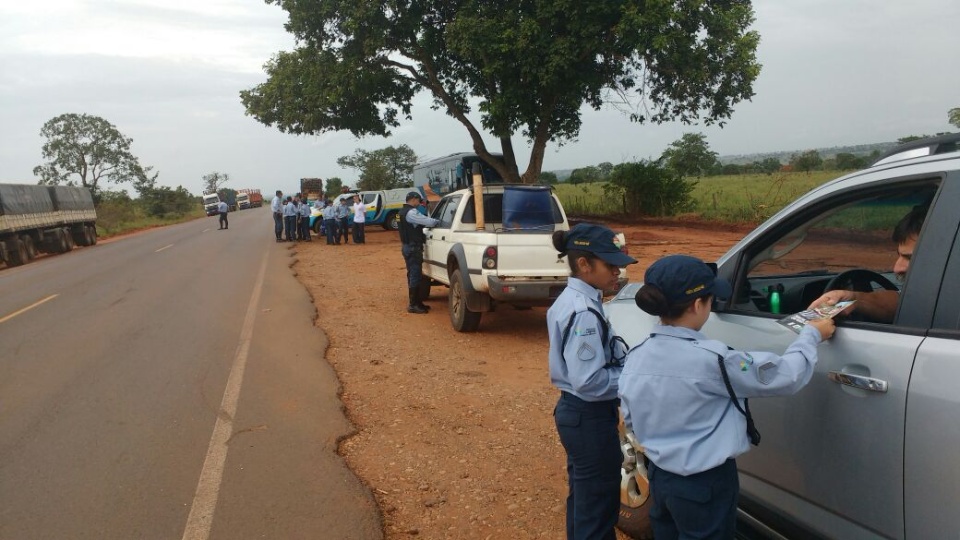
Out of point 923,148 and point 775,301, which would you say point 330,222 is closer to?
point 775,301

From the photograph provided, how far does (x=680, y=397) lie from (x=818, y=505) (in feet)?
2.33

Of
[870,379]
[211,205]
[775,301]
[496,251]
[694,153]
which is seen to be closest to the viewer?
[870,379]

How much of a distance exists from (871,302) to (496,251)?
558 centimetres

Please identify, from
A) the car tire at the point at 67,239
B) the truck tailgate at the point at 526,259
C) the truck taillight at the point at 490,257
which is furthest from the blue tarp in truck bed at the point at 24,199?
the truck tailgate at the point at 526,259

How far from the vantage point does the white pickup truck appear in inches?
316

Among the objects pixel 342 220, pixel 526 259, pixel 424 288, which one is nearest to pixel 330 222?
pixel 342 220

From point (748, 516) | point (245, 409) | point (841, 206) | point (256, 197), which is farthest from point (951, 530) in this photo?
point (256, 197)

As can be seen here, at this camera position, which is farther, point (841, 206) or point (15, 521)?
point (15, 521)

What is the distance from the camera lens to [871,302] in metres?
2.60

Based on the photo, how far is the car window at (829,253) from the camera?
272 centimetres

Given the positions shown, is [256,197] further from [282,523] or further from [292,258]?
[282,523]

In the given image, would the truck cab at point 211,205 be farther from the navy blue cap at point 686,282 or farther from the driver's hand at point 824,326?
the driver's hand at point 824,326

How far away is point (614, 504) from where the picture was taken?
291 centimetres

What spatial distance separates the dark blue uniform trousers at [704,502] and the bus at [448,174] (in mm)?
21609
